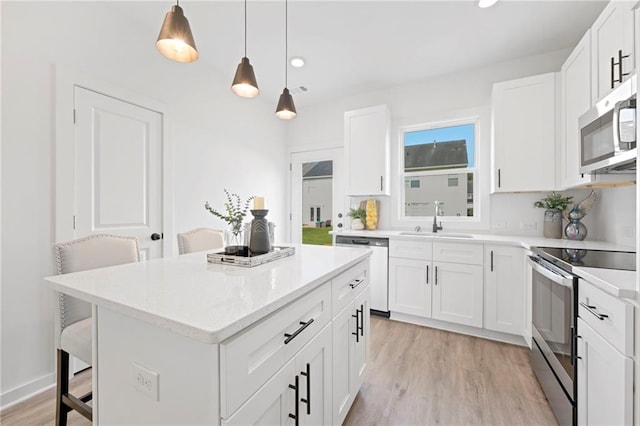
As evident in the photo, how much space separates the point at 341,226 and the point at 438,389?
2420 millimetres

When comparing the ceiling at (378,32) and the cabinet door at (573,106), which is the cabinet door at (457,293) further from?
the ceiling at (378,32)

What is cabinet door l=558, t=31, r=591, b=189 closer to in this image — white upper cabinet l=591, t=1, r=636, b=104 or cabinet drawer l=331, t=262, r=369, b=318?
white upper cabinet l=591, t=1, r=636, b=104

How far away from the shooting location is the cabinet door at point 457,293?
260 centimetres

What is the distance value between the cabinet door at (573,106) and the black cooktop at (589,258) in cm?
57

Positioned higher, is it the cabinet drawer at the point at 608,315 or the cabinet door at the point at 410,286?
the cabinet drawer at the point at 608,315

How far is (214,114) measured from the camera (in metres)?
3.20

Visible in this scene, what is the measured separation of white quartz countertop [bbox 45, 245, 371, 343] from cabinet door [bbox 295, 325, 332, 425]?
0.84 ft

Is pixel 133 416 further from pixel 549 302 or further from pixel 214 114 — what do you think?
pixel 214 114

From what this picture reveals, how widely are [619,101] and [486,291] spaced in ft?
5.68

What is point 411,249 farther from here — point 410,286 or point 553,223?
point 553,223

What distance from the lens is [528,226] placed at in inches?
114

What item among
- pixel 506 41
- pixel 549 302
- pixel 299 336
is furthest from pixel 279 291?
pixel 506 41

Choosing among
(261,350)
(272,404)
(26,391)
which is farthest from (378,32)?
(26,391)

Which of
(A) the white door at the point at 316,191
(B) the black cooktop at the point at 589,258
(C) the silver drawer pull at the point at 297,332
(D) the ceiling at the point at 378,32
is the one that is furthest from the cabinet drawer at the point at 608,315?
(A) the white door at the point at 316,191
